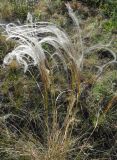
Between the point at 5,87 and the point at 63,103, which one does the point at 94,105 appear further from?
the point at 5,87

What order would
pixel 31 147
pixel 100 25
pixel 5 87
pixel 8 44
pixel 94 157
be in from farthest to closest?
pixel 100 25, pixel 8 44, pixel 5 87, pixel 94 157, pixel 31 147

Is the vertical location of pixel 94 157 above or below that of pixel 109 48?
below

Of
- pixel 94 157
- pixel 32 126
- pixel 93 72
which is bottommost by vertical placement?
pixel 94 157

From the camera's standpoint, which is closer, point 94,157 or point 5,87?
point 94,157

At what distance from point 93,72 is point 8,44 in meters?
1.00

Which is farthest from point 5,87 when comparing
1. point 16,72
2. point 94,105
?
point 94,105

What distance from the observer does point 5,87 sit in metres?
4.50

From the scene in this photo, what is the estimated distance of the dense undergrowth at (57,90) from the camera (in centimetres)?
374

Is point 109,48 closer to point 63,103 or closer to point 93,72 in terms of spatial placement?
point 93,72

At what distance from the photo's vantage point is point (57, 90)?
176 inches

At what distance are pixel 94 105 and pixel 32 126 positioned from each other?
66cm

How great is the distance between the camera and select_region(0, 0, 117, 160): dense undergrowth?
12.3 feet

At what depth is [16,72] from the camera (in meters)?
4.65

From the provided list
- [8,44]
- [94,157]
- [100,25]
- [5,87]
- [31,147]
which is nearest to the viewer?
[31,147]
